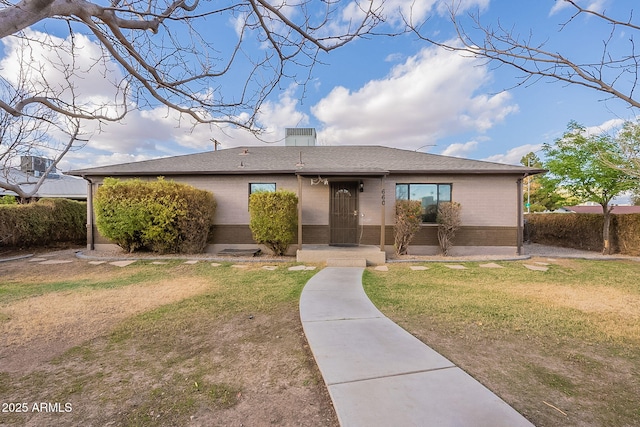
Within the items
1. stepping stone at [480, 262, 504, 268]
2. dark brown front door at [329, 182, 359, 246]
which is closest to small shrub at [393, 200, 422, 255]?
dark brown front door at [329, 182, 359, 246]

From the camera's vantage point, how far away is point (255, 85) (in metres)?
3.87

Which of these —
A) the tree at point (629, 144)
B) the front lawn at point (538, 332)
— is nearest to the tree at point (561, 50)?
the tree at point (629, 144)

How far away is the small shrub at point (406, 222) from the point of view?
9.29 m

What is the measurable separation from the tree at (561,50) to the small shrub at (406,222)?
6.83m

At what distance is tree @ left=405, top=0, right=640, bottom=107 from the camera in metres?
2.20

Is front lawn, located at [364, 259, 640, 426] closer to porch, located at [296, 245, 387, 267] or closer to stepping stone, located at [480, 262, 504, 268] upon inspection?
stepping stone, located at [480, 262, 504, 268]

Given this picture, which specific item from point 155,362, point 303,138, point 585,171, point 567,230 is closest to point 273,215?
point 155,362

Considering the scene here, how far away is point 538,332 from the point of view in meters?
3.49

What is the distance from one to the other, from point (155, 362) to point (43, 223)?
11870mm

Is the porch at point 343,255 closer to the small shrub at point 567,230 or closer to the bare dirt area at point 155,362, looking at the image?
the bare dirt area at point 155,362

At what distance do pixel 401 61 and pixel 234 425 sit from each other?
585 centimetres

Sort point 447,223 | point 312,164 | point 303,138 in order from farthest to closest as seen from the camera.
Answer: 1. point 303,138
2. point 312,164
3. point 447,223

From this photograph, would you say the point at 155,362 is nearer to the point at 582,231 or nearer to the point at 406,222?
the point at 406,222

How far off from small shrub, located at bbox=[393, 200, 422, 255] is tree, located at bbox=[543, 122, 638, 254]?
244 inches
